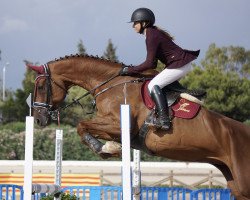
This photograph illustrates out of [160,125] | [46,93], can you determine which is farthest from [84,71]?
[160,125]

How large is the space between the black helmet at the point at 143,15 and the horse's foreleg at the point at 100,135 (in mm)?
1306

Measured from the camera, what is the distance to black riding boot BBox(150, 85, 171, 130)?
6.71m

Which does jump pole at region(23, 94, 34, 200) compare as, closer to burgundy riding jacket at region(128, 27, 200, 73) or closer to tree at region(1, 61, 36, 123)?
burgundy riding jacket at region(128, 27, 200, 73)

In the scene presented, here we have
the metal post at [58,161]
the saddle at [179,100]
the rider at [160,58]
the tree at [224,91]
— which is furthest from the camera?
the tree at [224,91]

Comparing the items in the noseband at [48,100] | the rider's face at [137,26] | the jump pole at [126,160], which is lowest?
the jump pole at [126,160]

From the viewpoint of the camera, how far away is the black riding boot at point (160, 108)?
22.0ft

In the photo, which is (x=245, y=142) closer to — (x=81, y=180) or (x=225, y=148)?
(x=225, y=148)

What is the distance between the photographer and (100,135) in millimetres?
6828

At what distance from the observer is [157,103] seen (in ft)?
22.3

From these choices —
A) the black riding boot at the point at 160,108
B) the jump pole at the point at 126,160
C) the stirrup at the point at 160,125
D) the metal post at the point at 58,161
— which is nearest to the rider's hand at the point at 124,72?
the black riding boot at the point at 160,108

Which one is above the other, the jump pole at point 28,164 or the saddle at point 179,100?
the saddle at point 179,100

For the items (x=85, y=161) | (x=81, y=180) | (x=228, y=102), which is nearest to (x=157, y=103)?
(x=81, y=180)

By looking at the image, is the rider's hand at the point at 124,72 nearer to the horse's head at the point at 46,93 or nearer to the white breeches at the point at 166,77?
the white breeches at the point at 166,77

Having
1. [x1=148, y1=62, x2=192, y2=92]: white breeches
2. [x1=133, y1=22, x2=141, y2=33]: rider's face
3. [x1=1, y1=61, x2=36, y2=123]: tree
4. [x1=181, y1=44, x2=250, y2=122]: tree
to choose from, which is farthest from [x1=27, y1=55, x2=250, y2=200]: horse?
[x1=1, y1=61, x2=36, y2=123]: tree
